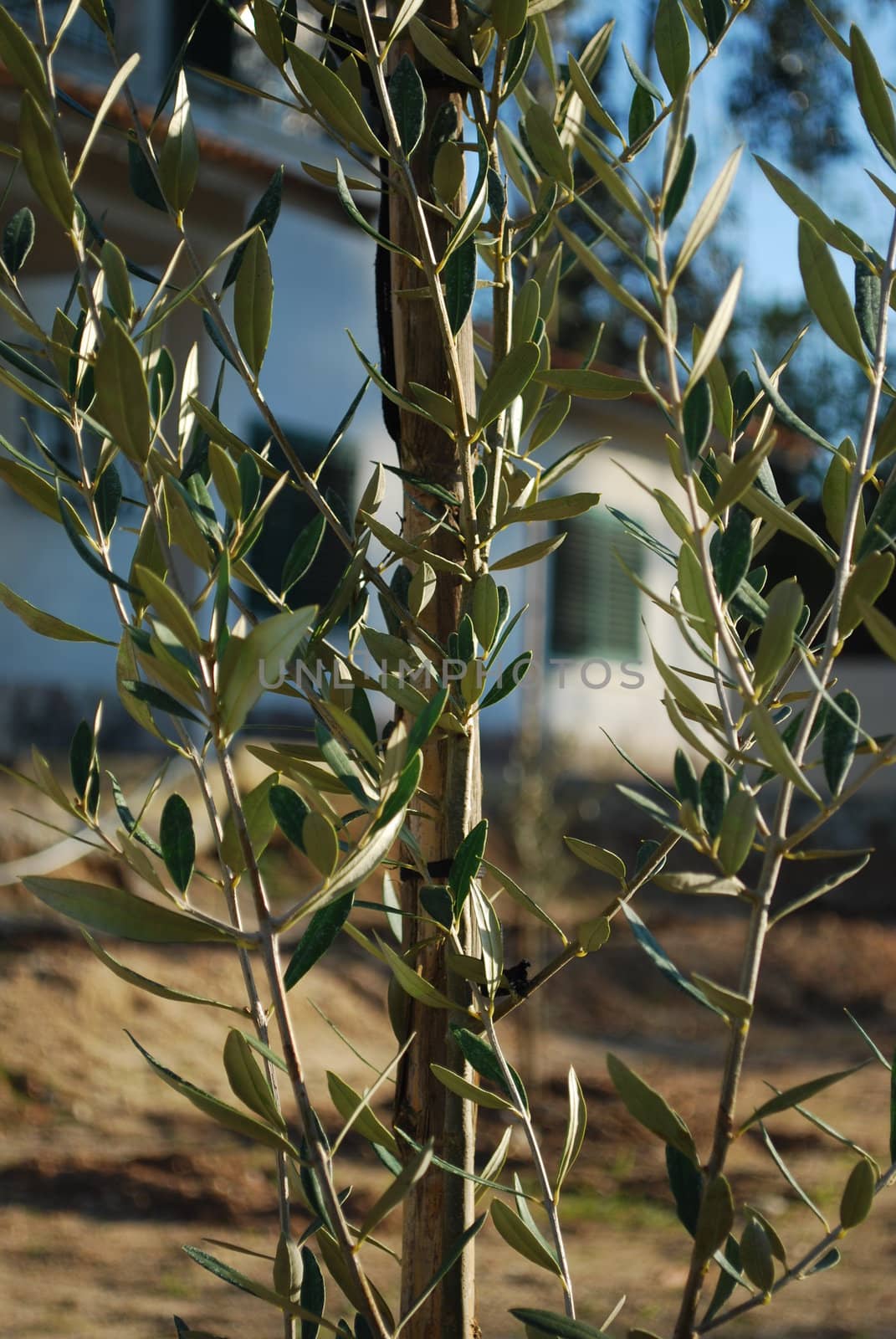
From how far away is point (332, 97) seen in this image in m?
0.73

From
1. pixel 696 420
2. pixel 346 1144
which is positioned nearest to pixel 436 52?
pixel 696 420

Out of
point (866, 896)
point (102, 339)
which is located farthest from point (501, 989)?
point (866, 896)

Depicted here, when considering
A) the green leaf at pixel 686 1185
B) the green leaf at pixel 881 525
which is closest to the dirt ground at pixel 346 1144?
the green leaf at pixel 686 1185

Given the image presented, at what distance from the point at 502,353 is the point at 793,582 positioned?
1.09 ft

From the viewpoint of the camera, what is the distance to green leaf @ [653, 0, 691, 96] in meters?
0.67

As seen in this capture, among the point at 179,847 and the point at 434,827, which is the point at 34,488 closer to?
the point at 179,847

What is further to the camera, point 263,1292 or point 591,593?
point 591,593

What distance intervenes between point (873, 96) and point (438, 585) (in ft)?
1.45

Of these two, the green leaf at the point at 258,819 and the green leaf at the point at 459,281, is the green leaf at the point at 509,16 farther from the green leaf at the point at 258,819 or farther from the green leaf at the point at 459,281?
the green leaf at the point at 258,819

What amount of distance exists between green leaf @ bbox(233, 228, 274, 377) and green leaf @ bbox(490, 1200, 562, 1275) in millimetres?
500

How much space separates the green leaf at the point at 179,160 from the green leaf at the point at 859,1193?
615 millimetres

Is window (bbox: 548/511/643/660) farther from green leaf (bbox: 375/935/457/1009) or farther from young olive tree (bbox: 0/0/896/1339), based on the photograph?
green leaf (bbox: 375/935/457/1009)

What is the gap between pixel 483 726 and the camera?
911cm

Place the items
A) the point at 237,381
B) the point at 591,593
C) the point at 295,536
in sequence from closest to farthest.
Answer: the point at 237,381, the point at 295,536, the point at 591,593
